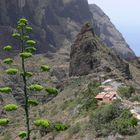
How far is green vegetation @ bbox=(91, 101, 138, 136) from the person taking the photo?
125 feet

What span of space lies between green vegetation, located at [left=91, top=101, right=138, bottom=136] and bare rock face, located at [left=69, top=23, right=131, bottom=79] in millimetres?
54356

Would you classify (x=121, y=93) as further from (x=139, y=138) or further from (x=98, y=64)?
(x=98, y=64)

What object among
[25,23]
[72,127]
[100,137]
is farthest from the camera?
[72,127]

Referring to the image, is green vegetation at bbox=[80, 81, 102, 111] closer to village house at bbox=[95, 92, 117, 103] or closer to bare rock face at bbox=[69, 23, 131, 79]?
village house at bbox=[95, 92, 117, 103]

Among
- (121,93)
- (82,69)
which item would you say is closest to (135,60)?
(82,69)

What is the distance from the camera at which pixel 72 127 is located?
4559cm

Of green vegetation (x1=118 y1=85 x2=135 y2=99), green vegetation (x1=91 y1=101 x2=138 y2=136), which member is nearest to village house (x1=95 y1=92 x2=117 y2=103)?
green vegetation (x1=118 y1=85 x2=135 y2=99)

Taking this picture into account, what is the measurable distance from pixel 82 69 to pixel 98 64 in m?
5.65

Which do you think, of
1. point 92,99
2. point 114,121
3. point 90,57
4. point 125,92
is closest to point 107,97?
point 92,99

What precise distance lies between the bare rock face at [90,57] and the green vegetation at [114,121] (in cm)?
5436

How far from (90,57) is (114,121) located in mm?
66370

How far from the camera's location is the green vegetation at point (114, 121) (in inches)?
1501

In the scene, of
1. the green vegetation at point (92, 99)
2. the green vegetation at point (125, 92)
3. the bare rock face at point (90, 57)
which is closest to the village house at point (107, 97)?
the green vegetation at point (92, 99)

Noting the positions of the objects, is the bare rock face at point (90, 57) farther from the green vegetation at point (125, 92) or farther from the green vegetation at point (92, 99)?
the green vegetation at point (125, 92)
